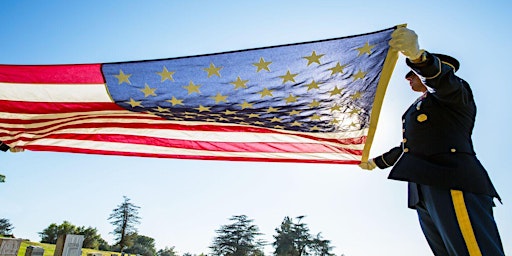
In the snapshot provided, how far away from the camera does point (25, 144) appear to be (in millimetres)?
3732

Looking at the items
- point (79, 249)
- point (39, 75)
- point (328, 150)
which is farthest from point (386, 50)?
point (79, 249)

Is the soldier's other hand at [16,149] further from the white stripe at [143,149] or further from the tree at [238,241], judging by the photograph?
the tree at [238,241]

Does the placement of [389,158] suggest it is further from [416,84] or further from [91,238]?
[91,238]

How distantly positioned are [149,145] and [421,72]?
2.87m

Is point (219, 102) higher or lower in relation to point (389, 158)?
higher

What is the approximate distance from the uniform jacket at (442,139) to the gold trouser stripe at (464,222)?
0.16ft

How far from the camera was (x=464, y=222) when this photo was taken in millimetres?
1692

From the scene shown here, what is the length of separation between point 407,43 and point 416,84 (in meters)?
0.60

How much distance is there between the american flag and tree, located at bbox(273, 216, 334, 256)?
42.4 meters

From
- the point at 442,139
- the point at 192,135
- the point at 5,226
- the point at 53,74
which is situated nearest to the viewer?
the point at 442,139

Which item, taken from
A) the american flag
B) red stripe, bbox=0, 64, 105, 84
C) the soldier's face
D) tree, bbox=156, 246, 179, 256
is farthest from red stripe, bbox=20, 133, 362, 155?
tree, bbox=156, 246, 179, 256

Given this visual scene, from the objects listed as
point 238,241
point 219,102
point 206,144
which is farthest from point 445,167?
point 238,241

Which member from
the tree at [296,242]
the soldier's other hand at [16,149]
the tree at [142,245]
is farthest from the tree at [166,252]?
the soldier's other hand at [16,149]

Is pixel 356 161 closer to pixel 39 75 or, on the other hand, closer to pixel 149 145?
pixel 149 145
